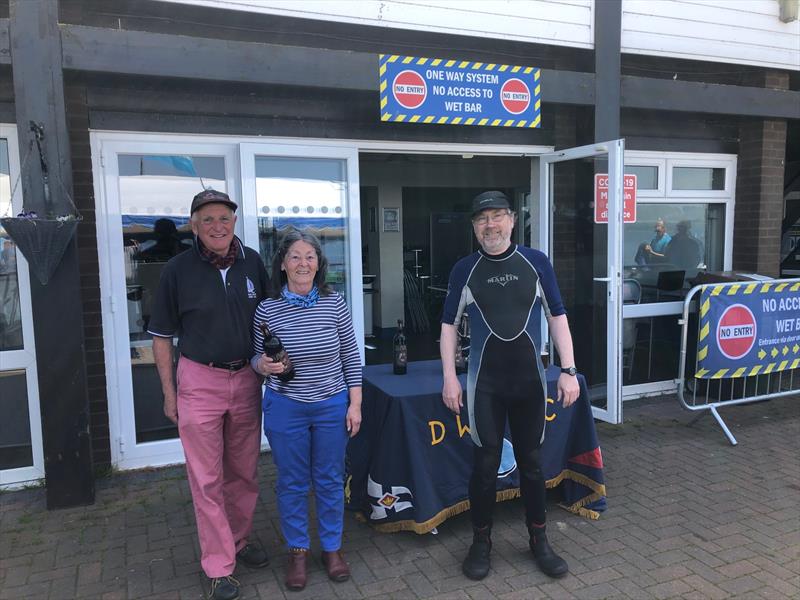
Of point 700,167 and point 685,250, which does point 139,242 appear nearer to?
point 685,250

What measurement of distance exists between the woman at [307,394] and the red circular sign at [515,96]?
2609 mm

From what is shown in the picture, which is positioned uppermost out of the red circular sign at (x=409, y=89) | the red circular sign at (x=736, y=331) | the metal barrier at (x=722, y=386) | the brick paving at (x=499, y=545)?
the red circular sign at (x=409, y=89)

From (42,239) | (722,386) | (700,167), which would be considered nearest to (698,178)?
(700,167)

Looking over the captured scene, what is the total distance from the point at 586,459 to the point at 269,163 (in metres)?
3.10

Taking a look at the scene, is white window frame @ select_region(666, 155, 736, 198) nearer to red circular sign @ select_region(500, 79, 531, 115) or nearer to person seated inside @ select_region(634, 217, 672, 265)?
person seated inside @ select_region(634, 217, 672, 265)

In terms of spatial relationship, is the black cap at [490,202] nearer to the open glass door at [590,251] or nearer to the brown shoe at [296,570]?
the brown shoe at [296,570]

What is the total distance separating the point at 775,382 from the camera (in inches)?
235

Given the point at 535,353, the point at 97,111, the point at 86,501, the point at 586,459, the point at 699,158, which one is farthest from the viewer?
the point at 699,158

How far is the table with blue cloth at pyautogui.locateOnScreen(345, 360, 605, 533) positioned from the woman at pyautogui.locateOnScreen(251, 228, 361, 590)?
39 cm

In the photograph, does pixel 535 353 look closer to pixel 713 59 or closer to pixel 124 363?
pixel 124 363

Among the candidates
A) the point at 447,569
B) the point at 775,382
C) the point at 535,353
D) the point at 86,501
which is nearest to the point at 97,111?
the point at 86,501

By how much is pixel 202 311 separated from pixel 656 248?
16.7 ft

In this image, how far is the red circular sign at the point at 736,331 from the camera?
5312 mm

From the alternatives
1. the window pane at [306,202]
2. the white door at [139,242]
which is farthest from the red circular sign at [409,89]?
the white door at [139,242]
